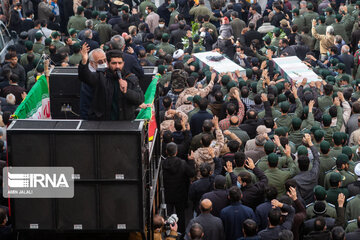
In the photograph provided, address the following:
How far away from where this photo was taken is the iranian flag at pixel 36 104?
33.8ft

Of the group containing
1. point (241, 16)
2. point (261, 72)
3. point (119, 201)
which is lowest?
point (241, 16)

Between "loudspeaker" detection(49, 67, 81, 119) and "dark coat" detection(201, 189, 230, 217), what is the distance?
7.85 ft

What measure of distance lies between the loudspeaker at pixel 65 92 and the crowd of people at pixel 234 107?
2.91 ft

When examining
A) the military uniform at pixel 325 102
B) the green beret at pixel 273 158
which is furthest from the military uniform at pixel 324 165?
the military uniform at pixel 325 102

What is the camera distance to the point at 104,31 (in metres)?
22.2

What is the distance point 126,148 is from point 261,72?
9663 mm

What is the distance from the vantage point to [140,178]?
8.65 m

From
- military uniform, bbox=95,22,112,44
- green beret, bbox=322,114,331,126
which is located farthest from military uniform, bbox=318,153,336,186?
military uniform, bbox=95,22,112,44

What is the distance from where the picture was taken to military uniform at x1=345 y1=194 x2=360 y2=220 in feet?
36.7

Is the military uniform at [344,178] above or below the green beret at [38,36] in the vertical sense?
above

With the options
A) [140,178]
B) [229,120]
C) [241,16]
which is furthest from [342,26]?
[140,178]

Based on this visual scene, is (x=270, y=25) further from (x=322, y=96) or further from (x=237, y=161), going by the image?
(x=237, y=161)

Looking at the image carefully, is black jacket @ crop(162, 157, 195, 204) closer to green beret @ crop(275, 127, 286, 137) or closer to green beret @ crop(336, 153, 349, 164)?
green beret @ crop(275, 127, 286, 137)

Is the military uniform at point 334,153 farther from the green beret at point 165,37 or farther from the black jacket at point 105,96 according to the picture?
the green beret at point 165,37
